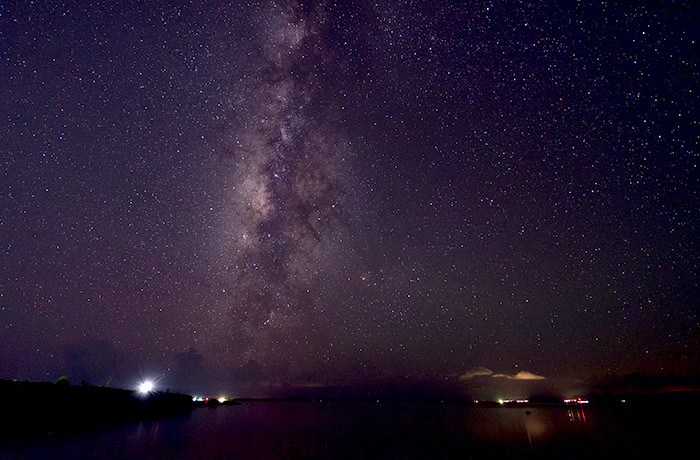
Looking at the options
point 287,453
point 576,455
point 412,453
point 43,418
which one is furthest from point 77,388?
point 576,455

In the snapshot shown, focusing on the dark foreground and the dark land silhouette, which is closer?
the dark foreground

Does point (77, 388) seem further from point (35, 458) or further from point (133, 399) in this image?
point (35, 458)

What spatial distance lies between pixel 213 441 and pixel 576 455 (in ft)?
110

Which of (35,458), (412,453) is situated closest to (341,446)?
(412,453)

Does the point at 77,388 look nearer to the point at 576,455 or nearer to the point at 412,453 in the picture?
the point at 412,453

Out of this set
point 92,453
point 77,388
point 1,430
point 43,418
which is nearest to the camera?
point 92,453

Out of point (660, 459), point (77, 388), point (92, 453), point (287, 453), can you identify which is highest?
point (77, 388)

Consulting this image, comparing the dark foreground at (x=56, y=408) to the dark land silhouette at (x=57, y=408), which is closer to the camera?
the dark foreground at (x=56, y=408)

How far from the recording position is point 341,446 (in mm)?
33938

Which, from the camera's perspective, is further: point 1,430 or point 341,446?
point 341,446

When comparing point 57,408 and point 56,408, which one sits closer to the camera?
point 56,408

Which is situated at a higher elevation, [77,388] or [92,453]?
[77,388]

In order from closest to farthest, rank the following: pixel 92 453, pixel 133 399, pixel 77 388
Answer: pixel 92 453 → pixel 77 388 → pixel 133 399

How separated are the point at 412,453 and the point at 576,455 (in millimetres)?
15090
